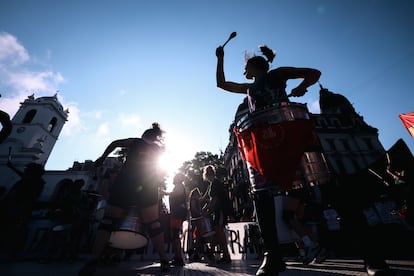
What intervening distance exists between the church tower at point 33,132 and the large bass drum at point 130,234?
91.4ft

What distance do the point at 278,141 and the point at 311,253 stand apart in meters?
2.61

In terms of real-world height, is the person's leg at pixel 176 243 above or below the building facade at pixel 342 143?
below

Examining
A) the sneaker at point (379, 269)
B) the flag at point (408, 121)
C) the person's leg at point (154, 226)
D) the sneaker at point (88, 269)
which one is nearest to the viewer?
the sneaker at point (379, 269)

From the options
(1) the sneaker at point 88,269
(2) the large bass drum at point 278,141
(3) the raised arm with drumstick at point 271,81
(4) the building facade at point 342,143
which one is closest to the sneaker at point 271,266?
(2) the large bass drum at point 278,141

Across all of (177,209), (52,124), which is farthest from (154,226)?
(52,124)

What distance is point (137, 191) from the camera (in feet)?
9.57

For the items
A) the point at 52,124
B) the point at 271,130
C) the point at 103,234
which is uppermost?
the point at 52,124

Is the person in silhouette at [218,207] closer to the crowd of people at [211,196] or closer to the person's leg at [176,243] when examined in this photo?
the crowd of people at [211,196]

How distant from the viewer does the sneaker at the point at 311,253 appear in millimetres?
3023

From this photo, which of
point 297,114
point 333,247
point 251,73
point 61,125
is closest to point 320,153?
point 297,114

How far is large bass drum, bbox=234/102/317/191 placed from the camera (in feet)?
5.27

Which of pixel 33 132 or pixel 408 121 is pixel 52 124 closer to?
pixel 33 132

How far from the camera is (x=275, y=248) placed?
1.62m

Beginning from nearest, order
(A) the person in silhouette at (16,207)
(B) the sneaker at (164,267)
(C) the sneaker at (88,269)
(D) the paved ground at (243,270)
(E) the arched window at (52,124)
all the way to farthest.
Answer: (D) the paved ground at (243,270) → (C) the sneaker at (88,269) → (B) the sneaker at (164,267) → (A) the person in silhouette at (16,207) → (E) the arched window at (52,124)
